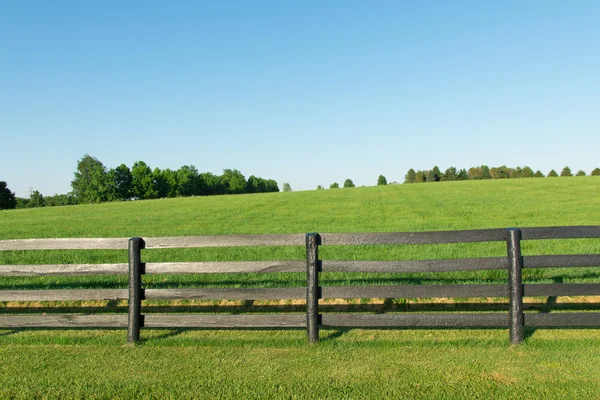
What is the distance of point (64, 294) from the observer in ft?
23.1

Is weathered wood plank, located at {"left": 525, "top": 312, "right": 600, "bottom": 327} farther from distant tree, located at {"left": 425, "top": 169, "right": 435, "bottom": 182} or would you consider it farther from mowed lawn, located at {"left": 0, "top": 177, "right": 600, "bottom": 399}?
distant tree, located at {"left": 425, "top": 169, "right": 435, "bottom": 182}

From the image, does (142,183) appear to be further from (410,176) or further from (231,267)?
(231,267)

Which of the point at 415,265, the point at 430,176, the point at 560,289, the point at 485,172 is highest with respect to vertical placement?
the point at 485,172

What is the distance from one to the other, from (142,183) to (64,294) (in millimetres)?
126609

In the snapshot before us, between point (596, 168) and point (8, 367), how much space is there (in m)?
114

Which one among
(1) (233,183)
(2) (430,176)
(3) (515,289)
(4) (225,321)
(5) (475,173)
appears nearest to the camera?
(3) (515,289)

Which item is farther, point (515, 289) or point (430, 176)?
point (430, 176)

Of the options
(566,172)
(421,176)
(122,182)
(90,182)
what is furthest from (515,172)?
(90,182)

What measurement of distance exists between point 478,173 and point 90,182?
108m

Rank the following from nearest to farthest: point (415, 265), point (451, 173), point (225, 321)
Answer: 1. point (415, 265)
2. point (225, 321)
3. point (451, 173)

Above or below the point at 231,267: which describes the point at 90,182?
above

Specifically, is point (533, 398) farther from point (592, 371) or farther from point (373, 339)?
point (373, 339)

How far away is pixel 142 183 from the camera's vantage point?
418 ft

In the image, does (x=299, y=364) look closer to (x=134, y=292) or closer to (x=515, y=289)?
(x=134, y=292)
